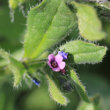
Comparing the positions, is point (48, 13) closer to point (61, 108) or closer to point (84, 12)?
point (84, 12)

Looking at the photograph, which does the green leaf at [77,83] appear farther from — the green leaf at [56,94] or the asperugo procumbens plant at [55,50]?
the green leaf at [56,94]

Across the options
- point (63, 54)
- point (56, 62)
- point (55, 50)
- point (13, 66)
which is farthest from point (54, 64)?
point (13, 66)

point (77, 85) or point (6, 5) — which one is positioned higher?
point (77, 85)

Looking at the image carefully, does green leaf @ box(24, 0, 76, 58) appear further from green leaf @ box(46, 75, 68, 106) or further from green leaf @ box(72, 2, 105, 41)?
green leaf @ box(46, 75, 68, 106)

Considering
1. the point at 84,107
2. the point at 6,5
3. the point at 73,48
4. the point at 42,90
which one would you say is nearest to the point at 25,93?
the point at 42,90

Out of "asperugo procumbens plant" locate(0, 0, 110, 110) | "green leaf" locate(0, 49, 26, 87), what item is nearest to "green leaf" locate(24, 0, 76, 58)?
"asperugo procumbens plant" locate(0, 0, 110, 110)

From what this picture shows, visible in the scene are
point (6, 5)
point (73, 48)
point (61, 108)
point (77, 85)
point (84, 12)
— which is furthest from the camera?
point (6, 5)

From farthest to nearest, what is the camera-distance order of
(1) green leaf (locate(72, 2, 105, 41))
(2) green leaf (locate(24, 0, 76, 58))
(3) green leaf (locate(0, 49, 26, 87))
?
(1) green leaf (locate(72, 2, 105, 41)) < (2) green leaf (locate(24, 0, 76, 58)) < (3) green leaf (locate(0, 49, 26, 87))

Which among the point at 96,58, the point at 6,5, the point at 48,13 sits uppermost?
the point at 48,13
